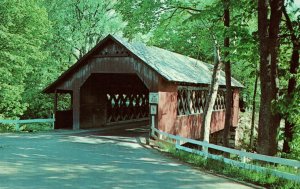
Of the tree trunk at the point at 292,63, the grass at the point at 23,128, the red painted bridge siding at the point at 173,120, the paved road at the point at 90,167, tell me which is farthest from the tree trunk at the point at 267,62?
the grass at the point at 23,128

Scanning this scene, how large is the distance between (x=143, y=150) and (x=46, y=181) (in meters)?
5.66

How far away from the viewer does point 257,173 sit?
9125 millimetres

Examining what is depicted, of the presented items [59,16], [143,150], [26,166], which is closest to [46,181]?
[26,166]

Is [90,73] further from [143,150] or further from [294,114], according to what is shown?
[294,114]

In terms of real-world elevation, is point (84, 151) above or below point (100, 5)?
below

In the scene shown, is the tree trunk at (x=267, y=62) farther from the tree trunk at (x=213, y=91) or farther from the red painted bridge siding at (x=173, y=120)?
the red painted bridge siding at (x=173, y=120)

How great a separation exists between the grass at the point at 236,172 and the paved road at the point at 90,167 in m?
0.46

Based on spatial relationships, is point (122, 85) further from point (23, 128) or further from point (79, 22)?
point (79, 22)

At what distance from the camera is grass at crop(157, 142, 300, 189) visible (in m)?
8.42

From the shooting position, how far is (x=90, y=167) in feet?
33.1

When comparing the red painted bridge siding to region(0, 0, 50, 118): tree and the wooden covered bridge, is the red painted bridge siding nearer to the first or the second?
the wooden covered bridge

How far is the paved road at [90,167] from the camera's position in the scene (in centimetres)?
836

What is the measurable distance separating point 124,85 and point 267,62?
13705 mm

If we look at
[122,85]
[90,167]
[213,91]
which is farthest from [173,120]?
[90,167]
